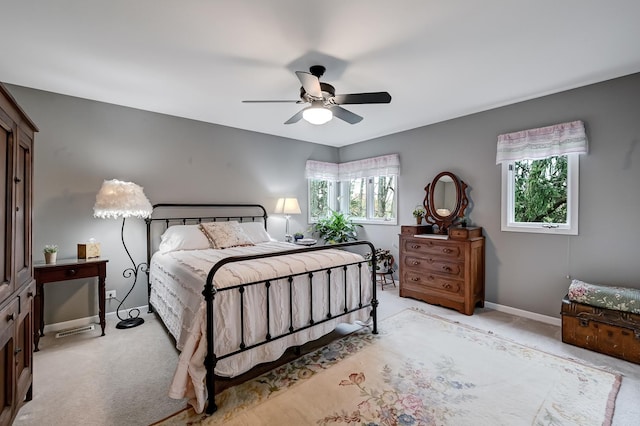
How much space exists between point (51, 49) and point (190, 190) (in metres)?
2.05

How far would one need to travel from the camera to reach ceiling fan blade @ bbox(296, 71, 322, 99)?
2141 millimetres

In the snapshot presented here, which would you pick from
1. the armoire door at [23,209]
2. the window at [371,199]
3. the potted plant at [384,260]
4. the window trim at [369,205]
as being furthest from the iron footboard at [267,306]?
the window at [371,199]

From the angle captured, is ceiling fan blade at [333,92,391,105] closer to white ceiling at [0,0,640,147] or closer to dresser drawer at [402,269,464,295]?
white ceiling at [0,0,640,147]

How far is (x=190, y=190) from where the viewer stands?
13.4ft

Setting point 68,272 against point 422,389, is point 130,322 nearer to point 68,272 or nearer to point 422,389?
point 68,272

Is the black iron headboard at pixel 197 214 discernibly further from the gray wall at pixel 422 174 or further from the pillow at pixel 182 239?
the pillow at pixel 182 239

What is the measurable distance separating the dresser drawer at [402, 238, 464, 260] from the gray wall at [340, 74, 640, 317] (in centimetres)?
56

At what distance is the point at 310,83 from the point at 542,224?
310 centimetres

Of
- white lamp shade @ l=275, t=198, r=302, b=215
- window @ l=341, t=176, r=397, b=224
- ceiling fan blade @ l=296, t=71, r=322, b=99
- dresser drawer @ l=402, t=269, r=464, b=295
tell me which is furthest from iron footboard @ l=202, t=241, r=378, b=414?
window @ l=341, t=176, r=397, b=224

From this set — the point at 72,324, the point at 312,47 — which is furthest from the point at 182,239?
the point at 312,47

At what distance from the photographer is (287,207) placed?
4.78m

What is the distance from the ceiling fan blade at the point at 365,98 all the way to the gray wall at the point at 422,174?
208 centimetres

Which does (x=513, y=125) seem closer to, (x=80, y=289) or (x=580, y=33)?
(x=580, y=33)

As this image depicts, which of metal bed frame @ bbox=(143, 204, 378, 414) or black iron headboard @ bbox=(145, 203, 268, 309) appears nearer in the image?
metal bed frame @ bbox=(143, 204, 378, 414)
